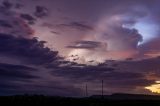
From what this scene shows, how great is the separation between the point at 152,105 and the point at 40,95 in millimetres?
56992

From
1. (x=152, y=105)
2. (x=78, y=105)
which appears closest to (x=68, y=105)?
(x=78, y=105)

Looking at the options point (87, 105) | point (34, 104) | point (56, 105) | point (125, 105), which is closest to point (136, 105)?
point (125, 105)

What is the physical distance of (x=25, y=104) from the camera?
13225 cm

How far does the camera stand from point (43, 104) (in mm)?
133000

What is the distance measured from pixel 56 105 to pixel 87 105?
1126 centimetres

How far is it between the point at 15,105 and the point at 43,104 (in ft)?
37.7

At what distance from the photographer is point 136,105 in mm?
133875

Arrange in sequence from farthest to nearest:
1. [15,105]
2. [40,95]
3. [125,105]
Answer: [40,95]
[125,105]
[15,105]

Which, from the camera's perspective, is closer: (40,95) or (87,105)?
(87,105)

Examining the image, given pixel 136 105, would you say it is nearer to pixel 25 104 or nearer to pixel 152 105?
pixel 152 105

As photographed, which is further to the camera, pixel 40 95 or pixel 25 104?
pixel 40 95

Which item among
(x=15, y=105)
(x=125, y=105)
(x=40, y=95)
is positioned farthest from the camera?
(x=40, y=95)

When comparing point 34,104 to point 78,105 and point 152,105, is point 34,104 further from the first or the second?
point 152,105

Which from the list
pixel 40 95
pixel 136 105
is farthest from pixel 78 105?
pixel 40 95
